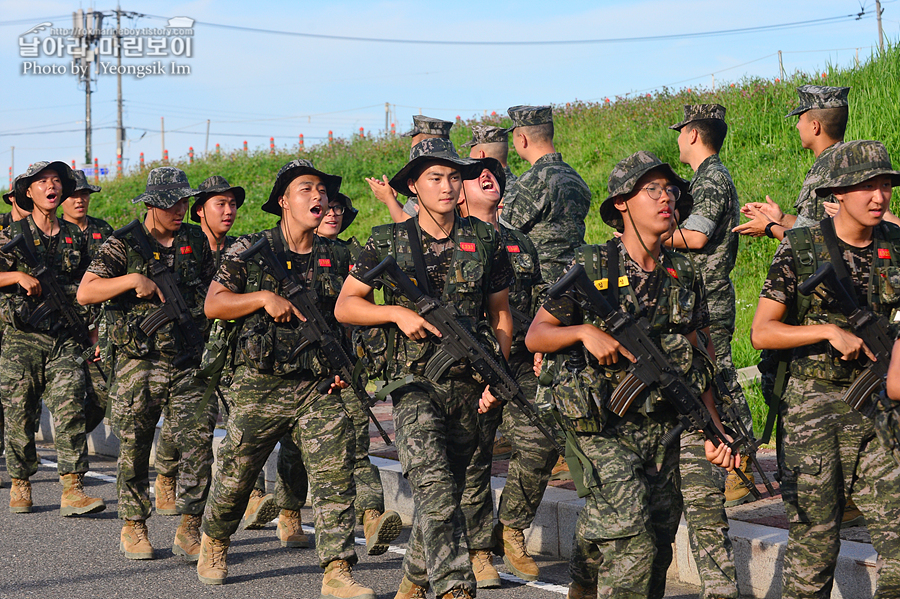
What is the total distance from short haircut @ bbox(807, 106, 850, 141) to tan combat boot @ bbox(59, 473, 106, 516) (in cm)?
569

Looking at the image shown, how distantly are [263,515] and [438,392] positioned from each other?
2738mm

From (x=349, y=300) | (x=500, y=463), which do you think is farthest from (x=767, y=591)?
(x=500, y=463)

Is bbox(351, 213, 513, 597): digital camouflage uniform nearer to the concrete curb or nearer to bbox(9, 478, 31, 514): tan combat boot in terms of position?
the concrete curb

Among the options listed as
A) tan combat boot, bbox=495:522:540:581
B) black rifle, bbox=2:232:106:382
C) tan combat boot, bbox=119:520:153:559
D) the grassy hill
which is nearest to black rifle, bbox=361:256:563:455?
tan combat boot, bbox=495:522:540:581

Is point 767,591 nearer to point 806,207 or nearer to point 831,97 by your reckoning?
point 806,207

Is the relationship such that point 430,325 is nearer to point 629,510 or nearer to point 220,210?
point 629,510

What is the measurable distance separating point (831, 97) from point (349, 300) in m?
3.13

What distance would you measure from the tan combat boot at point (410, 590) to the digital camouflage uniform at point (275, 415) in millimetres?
407

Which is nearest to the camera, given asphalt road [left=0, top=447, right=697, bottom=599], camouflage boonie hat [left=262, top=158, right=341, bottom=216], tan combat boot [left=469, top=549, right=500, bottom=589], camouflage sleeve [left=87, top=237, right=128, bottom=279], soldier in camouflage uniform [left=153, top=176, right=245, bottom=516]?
tan combat boot [left=469, top=549, right=500, bottom=589]

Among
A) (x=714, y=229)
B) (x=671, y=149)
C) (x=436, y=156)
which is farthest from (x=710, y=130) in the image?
(x=671, y=149)

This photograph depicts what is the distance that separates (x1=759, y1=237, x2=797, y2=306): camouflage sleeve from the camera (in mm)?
4695

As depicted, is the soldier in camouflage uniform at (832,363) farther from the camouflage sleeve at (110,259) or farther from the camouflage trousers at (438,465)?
the camouflage sleeve at (110,259)

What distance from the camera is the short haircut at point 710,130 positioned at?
7152 mm

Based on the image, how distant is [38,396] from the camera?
8609 millimetres
